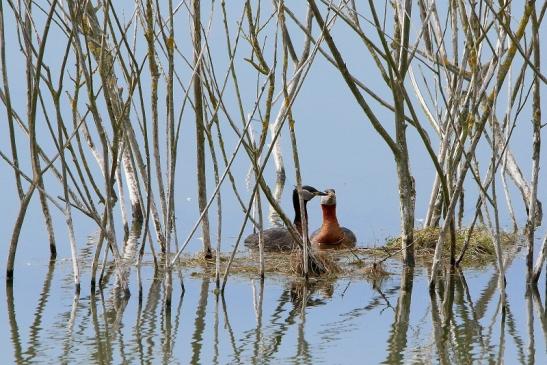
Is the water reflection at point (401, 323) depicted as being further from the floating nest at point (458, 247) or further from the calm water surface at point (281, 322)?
the floating nest at point (458, 247)

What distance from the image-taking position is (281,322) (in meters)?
8.75

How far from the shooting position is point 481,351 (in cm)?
787

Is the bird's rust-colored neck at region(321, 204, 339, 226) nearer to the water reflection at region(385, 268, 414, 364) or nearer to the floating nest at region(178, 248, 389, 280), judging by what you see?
the floating nest at region(178, 248, 389, 280)

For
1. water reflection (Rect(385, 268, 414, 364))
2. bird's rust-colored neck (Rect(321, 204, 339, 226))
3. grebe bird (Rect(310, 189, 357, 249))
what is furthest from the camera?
bird's rust-colored neck (Rect(321, 204, 339, 226))

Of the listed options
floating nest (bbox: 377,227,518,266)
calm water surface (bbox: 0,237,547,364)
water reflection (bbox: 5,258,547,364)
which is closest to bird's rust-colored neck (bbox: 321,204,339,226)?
floating nest (bbox: 377,227,518,266)

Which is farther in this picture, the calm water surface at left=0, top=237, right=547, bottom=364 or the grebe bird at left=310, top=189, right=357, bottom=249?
the grebe bird at left=310, top=189, right=357, bottom=249

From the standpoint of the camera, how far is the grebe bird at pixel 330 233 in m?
12.2

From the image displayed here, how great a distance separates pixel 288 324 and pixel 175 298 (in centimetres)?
113

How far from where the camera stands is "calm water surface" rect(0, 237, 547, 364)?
309 inches

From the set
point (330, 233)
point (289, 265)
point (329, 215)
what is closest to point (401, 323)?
point (289, 265)

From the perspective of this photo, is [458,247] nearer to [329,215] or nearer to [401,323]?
[329,215]

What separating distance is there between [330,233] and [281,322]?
3.69 meters

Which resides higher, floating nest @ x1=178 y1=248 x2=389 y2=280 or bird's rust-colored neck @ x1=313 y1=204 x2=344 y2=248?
bird's rust-colored neck @ x1=313 y1=204 x2=344 y2=248

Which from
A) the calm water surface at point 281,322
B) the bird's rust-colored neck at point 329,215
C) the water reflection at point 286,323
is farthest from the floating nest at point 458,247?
the bird's rust-colored neck at point 329,215
